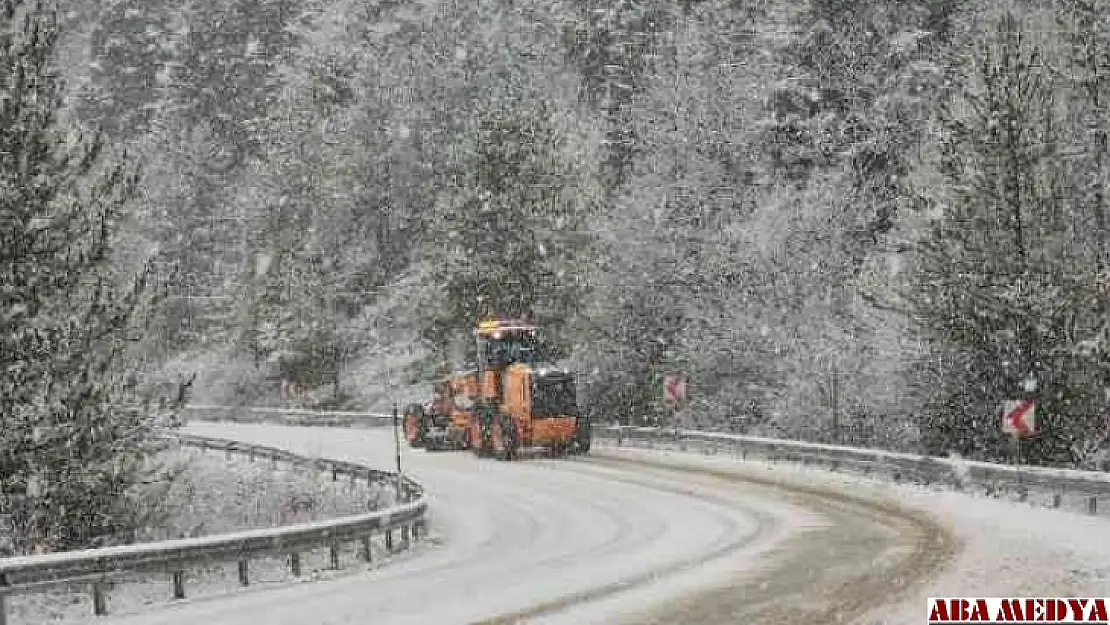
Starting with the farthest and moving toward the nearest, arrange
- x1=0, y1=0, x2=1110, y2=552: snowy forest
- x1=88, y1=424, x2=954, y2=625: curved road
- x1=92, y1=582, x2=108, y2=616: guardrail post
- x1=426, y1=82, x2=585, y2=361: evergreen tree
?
x1=426, y1=82, x2=585, y2=361: evergreen tree → x1=0, y1=0, x2=1110, y2=552: snowy forest → x1=92, y1=582, x2=108, y2=616: guardrail post → x1=88, y1=424, x2=954, y2=625: curved road

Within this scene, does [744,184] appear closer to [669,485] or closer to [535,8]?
[669,485]

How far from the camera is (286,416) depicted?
182 ft

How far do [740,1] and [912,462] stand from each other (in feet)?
115

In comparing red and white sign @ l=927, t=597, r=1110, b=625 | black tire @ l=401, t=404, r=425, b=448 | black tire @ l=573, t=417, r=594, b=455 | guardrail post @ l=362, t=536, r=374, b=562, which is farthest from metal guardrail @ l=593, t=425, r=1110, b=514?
guardrail post @ l=362, t=536, r=374, b=562

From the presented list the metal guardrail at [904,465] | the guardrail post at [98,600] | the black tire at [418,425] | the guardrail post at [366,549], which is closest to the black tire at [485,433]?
the metal guardrail at [904,465]

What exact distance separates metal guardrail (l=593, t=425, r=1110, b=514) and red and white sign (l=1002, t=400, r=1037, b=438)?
66cm

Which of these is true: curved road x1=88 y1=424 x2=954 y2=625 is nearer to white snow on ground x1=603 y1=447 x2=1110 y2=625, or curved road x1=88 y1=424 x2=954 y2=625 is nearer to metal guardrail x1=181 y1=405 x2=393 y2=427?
white snow on ground x1=603 y1=447 x2=1110 y2=625

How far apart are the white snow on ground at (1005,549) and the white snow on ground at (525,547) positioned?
8.07ft

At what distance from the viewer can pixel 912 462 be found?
25.1 m

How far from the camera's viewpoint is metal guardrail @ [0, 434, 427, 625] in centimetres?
1388

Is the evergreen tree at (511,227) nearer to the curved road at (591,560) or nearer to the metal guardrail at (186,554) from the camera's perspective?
the curved road at (591,560)

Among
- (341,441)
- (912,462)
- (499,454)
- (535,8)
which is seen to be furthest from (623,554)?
(535,8)

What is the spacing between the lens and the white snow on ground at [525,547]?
43.5 ft

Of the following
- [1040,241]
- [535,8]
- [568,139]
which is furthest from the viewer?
[535,8]
